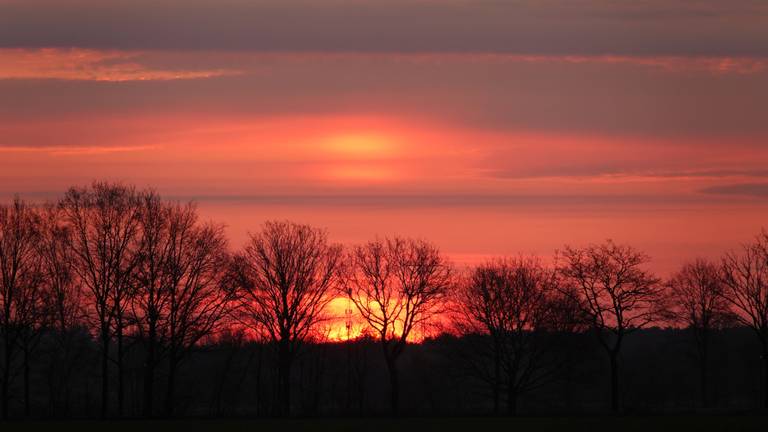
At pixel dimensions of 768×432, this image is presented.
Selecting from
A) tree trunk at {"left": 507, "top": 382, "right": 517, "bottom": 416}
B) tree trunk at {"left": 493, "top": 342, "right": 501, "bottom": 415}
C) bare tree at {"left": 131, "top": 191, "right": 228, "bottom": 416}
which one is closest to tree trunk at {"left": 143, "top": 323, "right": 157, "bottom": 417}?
bare tree at {"left": 131, "top": 191, "right": 228, "bottom": 416}

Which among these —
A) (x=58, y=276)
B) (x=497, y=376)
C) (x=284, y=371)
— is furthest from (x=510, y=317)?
(x=58, y=276)

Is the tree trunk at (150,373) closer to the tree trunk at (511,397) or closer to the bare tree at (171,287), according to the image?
the bare tree at (171,287)

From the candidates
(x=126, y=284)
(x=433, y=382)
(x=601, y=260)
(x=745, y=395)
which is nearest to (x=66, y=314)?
(x=126, y=284)

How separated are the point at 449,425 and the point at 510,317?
31.2 meters

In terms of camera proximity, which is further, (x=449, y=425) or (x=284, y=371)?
(x=284, y=371)

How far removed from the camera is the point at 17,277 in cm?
7038

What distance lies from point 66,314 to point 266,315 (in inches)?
693

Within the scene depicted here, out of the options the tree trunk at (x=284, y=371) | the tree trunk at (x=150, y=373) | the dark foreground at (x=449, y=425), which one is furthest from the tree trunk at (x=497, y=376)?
the tree trunk at (x=150, y=373)

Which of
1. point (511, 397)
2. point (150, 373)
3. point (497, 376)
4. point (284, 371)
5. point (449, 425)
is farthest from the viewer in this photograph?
point (497, 376)

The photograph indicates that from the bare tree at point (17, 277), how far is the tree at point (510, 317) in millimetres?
38509

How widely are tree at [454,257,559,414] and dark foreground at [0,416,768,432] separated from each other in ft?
72.7

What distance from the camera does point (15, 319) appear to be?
68.4 metres

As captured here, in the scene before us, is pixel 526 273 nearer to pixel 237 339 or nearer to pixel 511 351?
pixel 511 351

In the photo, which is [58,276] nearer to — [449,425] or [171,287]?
[171,287]
